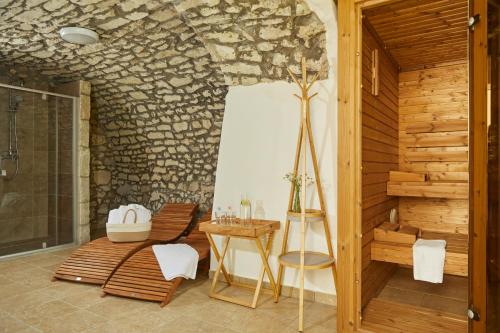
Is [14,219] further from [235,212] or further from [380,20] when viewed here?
[380,20]

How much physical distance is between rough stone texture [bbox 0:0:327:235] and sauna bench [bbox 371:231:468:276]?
171 centimetres

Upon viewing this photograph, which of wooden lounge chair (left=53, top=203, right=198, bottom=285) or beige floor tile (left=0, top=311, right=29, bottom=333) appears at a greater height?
wooden lounge chair (left=53, top=203, right=198, bottom=285)

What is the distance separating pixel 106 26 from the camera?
3.67 metres

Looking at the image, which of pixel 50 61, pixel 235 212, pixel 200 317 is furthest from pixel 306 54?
pixel 50 61

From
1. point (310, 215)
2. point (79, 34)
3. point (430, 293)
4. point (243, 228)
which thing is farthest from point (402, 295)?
point (79, 34)

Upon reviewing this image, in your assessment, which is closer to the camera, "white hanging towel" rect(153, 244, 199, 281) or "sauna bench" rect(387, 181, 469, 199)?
"white hanging towel" rect(153, 244, 199, 281)

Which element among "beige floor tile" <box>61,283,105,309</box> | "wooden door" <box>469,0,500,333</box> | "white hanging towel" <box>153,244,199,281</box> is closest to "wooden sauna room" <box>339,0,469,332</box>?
"wooden door" <box>469,0,500,333</box>

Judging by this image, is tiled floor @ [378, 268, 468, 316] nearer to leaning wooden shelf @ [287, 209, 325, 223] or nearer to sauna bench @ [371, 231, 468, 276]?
sauna bench @ [371, 231, 468, 276]

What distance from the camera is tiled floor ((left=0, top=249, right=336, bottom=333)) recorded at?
274cm

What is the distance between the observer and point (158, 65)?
445 cm

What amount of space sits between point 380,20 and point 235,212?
2319 mm

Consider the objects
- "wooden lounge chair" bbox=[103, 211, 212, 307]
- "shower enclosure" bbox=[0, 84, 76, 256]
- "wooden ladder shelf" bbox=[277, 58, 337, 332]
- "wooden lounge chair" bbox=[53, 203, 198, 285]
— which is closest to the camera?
"wooden ladder shelf" bbox=[277, 58, 337, 332]

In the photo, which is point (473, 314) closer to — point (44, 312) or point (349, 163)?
point (349, 163)

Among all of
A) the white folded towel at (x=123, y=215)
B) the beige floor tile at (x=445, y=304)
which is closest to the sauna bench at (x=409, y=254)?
the beige floor tile at (x=445, y=304)
